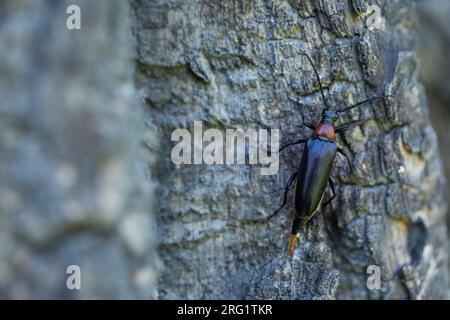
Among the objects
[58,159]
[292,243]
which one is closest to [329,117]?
[292,243]

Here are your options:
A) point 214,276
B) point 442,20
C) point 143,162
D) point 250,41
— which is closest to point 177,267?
point 214,276

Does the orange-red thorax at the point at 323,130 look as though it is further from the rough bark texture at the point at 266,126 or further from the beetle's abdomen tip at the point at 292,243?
the beetle's abdomen tip at the point at 292,243

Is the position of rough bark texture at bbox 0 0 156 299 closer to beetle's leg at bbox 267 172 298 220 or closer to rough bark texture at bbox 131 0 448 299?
rough bark texture at bbox 131 0 448 299

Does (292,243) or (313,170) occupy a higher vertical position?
(313,170)

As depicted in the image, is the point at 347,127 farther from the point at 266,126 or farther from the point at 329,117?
the point at 266,126

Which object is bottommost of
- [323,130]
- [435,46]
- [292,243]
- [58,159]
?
[292,243]

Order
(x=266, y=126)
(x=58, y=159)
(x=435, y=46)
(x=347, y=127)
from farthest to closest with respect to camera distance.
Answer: (x=435, y=46) < (x=347, y=127) < (x=266, y=126) < (x=58, y=159)
